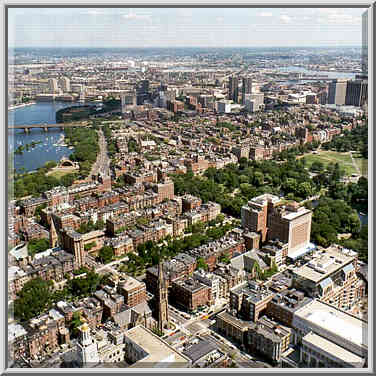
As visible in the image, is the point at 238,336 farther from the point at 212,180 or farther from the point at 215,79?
the point at 215,79

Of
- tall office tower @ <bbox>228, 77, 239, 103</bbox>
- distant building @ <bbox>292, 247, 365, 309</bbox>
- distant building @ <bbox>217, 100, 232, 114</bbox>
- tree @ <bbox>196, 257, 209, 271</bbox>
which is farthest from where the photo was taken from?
distant building @ <bbox>217, 100, 232, 114</bbox>

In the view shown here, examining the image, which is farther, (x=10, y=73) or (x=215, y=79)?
(x=215, y=79)

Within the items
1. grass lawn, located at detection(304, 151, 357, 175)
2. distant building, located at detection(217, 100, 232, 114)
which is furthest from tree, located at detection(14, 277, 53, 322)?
distant building, located at detection(217, 100, 232, 114)

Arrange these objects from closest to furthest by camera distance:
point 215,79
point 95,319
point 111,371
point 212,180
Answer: point 111,371, point 95,319, point 212,180, point 215,79

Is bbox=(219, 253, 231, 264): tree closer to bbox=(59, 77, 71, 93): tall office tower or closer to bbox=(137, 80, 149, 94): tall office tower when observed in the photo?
bbox=(59, 77, 71, 93): tall office tower

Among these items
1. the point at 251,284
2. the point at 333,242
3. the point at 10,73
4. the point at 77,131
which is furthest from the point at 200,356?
the point at 77,131

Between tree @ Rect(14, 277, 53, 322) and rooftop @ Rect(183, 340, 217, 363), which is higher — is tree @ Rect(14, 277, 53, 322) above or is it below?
above

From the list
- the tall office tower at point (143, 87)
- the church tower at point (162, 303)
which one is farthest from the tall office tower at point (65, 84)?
the church tower at point (162, 303)
